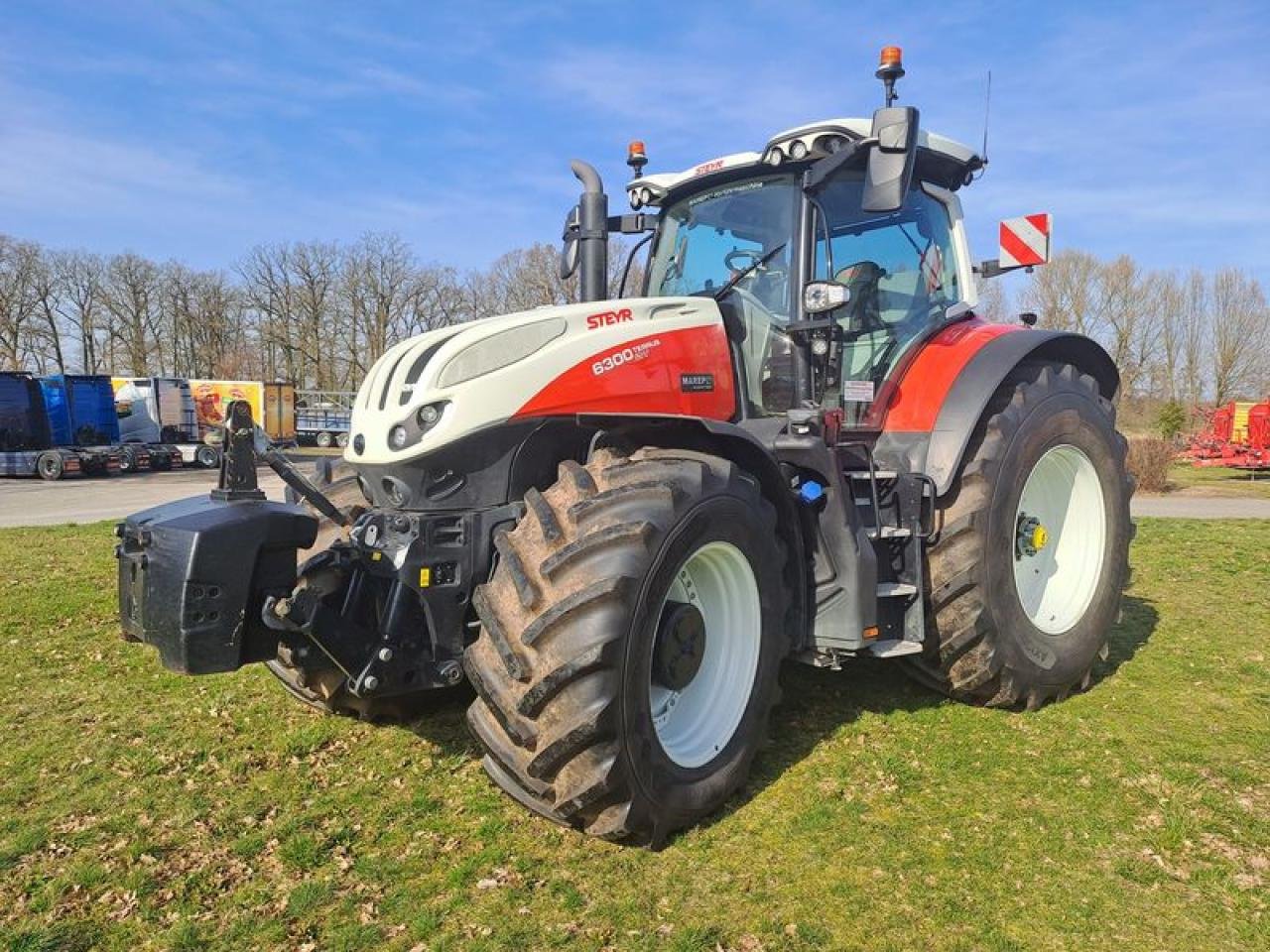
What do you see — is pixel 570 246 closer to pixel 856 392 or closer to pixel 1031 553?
pixel 856 392

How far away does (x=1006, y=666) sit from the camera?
4.51 m

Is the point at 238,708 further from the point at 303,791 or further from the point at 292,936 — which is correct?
the point at 292,936

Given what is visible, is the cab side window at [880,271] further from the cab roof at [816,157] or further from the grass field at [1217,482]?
the grass field at [1217,482]

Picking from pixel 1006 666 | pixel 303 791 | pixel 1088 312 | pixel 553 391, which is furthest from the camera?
pixel 1088 312

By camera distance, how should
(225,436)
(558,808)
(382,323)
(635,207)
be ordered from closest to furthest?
(558,808)
(225,436)
(635,207)
(382,323)

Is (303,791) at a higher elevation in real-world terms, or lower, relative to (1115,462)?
lower

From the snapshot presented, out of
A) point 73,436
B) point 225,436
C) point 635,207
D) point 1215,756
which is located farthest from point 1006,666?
point 73,436

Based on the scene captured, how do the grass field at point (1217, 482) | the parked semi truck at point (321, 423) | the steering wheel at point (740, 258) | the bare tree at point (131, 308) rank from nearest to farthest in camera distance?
the steering wheel at point (740, 258), the grass field at point (1217, 482), the parked semi truck at point (321, 423), the bare tree at point (131, 308)

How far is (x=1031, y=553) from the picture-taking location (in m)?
5.09

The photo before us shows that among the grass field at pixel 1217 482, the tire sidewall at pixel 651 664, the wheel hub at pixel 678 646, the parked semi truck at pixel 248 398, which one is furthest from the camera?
the parked semi truck at pixel 248 398

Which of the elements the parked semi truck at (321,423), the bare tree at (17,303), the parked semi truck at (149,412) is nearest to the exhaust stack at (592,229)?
the parked semi truck at (149,412)

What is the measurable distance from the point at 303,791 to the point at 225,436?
1.50 m

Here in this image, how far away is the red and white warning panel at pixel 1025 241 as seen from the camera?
548cm

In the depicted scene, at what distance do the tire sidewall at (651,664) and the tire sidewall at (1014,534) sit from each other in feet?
4.42
